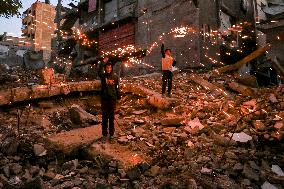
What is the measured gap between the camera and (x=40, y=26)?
4006 cm

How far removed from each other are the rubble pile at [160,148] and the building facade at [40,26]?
3296 cm

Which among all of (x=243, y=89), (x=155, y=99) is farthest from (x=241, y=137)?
(x=243, y=89)

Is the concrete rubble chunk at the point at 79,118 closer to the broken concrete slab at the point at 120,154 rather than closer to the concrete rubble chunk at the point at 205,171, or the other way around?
the broken concrete slab at the point at 120,154

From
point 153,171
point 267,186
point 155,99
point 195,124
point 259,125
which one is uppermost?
point 155,99

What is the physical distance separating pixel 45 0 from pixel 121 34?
85.0ft

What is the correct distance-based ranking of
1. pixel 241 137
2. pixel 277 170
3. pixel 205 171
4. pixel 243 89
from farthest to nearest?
pixel 243 89, pixel 241 137, pixel 277 170, pixel 205 171

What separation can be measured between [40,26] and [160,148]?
38073mm

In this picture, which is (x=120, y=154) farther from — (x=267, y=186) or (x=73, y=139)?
(x=267, y=186)

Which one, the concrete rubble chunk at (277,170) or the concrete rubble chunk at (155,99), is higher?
the concrete rubble chunk at (155,99)

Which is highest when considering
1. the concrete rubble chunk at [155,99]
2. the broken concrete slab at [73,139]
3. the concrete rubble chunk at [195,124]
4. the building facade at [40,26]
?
the building facade at [40,26]

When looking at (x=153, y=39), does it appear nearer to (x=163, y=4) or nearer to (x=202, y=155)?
(x=163, y=4)

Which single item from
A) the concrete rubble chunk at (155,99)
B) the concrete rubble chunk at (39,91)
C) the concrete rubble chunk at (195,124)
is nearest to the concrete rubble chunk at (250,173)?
the concrete rubble chunk at (195,124)

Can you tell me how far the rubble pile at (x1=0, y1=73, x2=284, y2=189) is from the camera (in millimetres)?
5246

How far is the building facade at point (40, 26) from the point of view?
39.6 m
